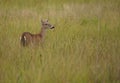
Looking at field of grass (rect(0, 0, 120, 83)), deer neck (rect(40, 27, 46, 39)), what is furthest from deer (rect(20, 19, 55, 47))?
field of grass (rect(0, 0, 120, 83))

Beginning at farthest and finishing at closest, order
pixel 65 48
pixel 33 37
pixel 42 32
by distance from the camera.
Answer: pixel 42 32, pixel 33 37, pixel 65 48

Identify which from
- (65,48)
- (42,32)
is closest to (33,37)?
(42,32)

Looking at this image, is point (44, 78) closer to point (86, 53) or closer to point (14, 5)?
point (86, 53)

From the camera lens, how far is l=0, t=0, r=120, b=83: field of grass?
4234 millimetres

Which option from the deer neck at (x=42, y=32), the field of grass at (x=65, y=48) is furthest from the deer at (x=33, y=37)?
the field of grass at (x=65, y=48)

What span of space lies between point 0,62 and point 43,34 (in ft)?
8.47

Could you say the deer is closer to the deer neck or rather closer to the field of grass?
the deer neck

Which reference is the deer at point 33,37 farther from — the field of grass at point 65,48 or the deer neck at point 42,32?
the field of grass at point 65,48

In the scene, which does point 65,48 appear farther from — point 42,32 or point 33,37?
point 42,32

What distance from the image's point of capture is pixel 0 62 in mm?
4574

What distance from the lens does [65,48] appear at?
17.8 ft

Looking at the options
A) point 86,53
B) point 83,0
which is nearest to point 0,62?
point 86,53

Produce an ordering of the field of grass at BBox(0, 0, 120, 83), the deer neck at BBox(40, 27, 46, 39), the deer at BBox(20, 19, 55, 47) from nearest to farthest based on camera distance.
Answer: the field of grass at BBox(0, 0, 120, 83), the deer at BBox(20, 19, 55, 47), the deer neck at BBox(40, 27, 46, 39)

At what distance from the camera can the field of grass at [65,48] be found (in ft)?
13.9
